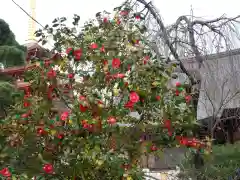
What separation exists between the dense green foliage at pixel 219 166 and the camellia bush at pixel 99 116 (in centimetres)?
292

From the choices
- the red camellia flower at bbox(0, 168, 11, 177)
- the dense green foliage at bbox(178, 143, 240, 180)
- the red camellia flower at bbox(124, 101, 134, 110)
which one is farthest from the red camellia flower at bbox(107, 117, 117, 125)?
the dense green foliage at bbox(178, 143, 240, 180)

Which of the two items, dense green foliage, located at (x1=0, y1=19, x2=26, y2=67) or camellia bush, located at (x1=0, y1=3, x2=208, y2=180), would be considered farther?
dense green foliage, located at (x1=0, y1=19, x2=26, y2=67)

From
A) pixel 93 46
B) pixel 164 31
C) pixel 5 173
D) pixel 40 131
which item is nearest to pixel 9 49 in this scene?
pixel 164 31

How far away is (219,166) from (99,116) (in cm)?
481

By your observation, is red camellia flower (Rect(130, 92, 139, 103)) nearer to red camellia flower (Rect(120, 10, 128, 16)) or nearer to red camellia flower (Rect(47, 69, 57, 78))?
red camellia flower (Rect(47, 69, 57, 78))

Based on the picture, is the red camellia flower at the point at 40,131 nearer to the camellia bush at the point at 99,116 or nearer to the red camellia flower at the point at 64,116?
the camellia bush at the point at 99,116

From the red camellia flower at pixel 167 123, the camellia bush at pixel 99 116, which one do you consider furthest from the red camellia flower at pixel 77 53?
the red camellia flower at pixel 167 123

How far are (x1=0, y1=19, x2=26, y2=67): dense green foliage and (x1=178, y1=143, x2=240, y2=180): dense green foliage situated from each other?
22.7 feet

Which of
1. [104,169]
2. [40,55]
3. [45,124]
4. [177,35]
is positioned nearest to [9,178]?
[45,124]

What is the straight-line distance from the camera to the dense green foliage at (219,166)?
6.47m

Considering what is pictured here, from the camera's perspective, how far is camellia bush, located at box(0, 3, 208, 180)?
129 inches

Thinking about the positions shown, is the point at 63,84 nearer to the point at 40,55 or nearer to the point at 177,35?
the point at 40,55

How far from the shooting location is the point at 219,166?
7.35m

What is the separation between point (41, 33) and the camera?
13.7 ft
